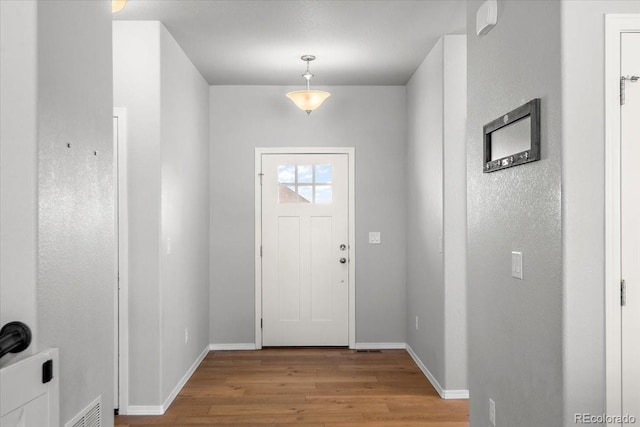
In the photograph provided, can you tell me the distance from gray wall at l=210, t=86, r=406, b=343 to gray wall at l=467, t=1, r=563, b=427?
2841mm

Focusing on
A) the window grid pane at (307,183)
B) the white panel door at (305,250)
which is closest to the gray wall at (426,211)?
the white panel door at (305,250)

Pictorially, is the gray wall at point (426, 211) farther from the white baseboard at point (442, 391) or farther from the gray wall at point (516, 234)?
the gray wall at point (516, 234)

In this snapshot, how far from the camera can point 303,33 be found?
4203 millimetres

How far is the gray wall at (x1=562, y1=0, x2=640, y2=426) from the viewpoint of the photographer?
197 cm

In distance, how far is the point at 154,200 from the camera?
3.89 metres

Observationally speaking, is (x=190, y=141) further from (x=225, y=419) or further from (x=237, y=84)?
(x=225, y=419)

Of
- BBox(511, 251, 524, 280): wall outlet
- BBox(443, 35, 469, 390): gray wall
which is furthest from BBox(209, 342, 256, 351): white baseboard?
BBox(511, 251, 524, 280): wall outlet

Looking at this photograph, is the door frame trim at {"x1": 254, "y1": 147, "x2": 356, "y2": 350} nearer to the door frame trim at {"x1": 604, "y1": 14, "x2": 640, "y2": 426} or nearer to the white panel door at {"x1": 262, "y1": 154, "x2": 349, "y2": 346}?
the white panel door at {"x1": 262, "y1": 154, "x2": 349, "y2": 346}

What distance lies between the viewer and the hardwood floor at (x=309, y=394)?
3787 mm

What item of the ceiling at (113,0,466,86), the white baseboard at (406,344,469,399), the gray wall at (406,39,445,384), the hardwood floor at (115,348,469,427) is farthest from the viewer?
the gray wall at (406,39,445,384)

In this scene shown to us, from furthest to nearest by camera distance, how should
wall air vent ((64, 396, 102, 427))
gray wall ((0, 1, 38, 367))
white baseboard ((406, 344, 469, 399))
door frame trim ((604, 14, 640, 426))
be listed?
white baseboard ((406, 344, 469, 399)) < door frame trim ((604, 14, 640, 426)) < wall air vent ((64, 396, 102, 427)) < gray wall ((0, 1, 38, 367))

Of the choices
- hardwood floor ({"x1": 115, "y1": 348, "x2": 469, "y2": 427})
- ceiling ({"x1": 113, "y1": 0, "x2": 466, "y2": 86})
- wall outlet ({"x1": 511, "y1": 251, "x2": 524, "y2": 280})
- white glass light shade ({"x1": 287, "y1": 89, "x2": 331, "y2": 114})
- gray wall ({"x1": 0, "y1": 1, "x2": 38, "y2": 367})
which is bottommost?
hardwood floor ({"x1": 115, "y1": 348, "x2": 469, "y2": 427})

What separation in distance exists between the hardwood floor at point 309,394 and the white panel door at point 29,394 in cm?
232

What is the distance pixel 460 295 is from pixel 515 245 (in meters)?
1.96
